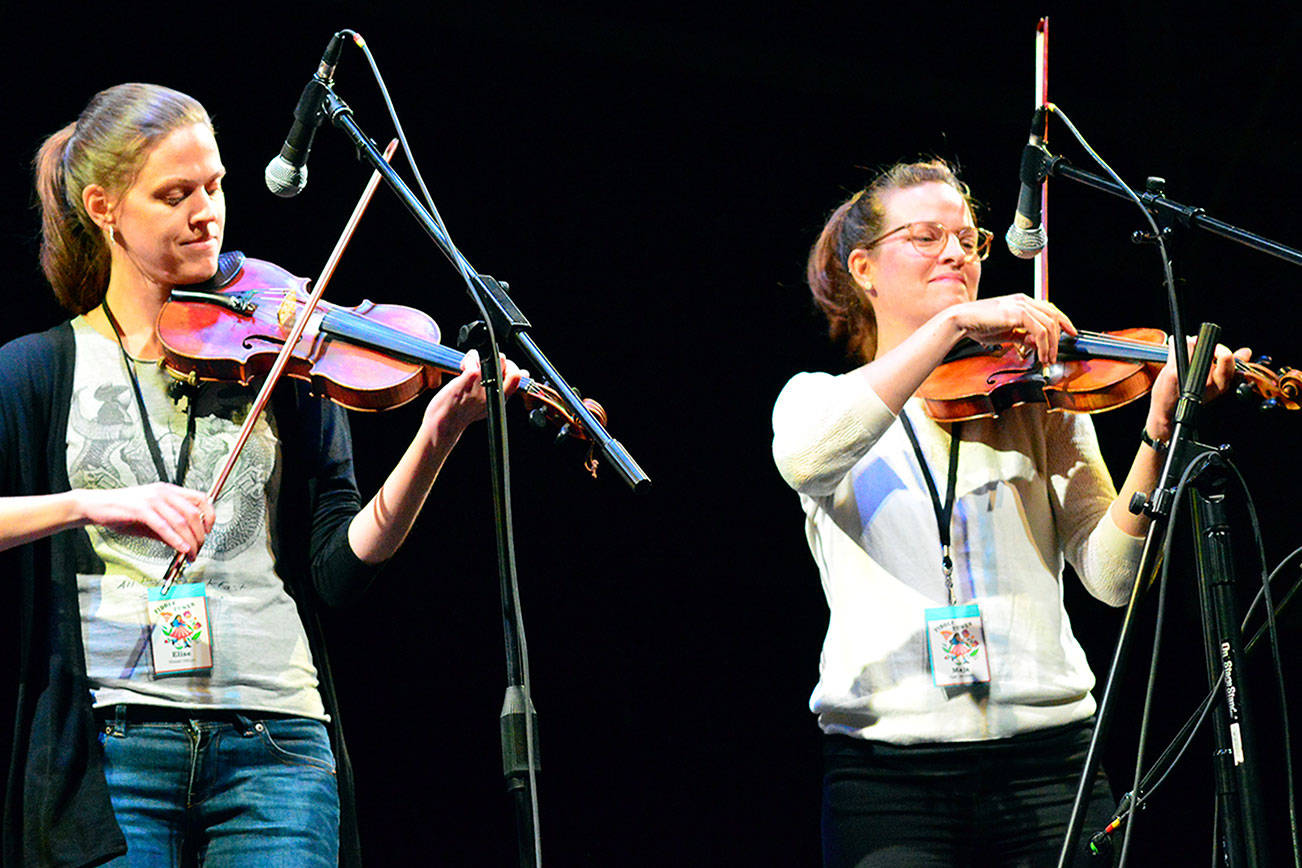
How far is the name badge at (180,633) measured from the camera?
1.74 meters

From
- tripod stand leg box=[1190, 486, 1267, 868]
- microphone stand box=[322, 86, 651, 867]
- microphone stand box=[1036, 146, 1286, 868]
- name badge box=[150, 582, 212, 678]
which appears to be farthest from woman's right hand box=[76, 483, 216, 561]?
tripod stand leg box=[1190, 486, 1267, 868]

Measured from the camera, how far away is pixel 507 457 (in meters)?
1.37

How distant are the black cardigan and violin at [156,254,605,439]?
6cm

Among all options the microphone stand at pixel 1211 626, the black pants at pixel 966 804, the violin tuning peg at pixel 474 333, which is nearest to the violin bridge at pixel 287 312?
the violin tuning peg at pixel 474 333

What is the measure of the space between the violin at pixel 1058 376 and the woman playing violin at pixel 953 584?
35mm

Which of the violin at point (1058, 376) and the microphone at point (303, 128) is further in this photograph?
the violin at point (1058, 376)

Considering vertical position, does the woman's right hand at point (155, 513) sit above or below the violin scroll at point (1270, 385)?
below

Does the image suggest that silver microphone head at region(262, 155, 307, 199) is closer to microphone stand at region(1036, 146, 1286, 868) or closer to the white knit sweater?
the white knit sweater

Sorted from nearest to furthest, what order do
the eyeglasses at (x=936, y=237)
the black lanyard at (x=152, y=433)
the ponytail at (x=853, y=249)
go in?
the black lanyard at (x=152, y=433)
the eyeglasses at (x=936, y=237)
the ponytail at (x=853, y=249)

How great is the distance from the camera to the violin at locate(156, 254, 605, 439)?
1.93 metres

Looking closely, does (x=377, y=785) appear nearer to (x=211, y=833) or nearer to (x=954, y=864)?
(x=211, y=833)

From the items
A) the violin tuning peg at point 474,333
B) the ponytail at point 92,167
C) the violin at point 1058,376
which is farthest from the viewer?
the violin at point 1058,376

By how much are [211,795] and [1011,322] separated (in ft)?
4.10

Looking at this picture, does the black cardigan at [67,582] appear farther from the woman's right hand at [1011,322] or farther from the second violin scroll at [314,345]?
the woman's right hand at [1011,322]
